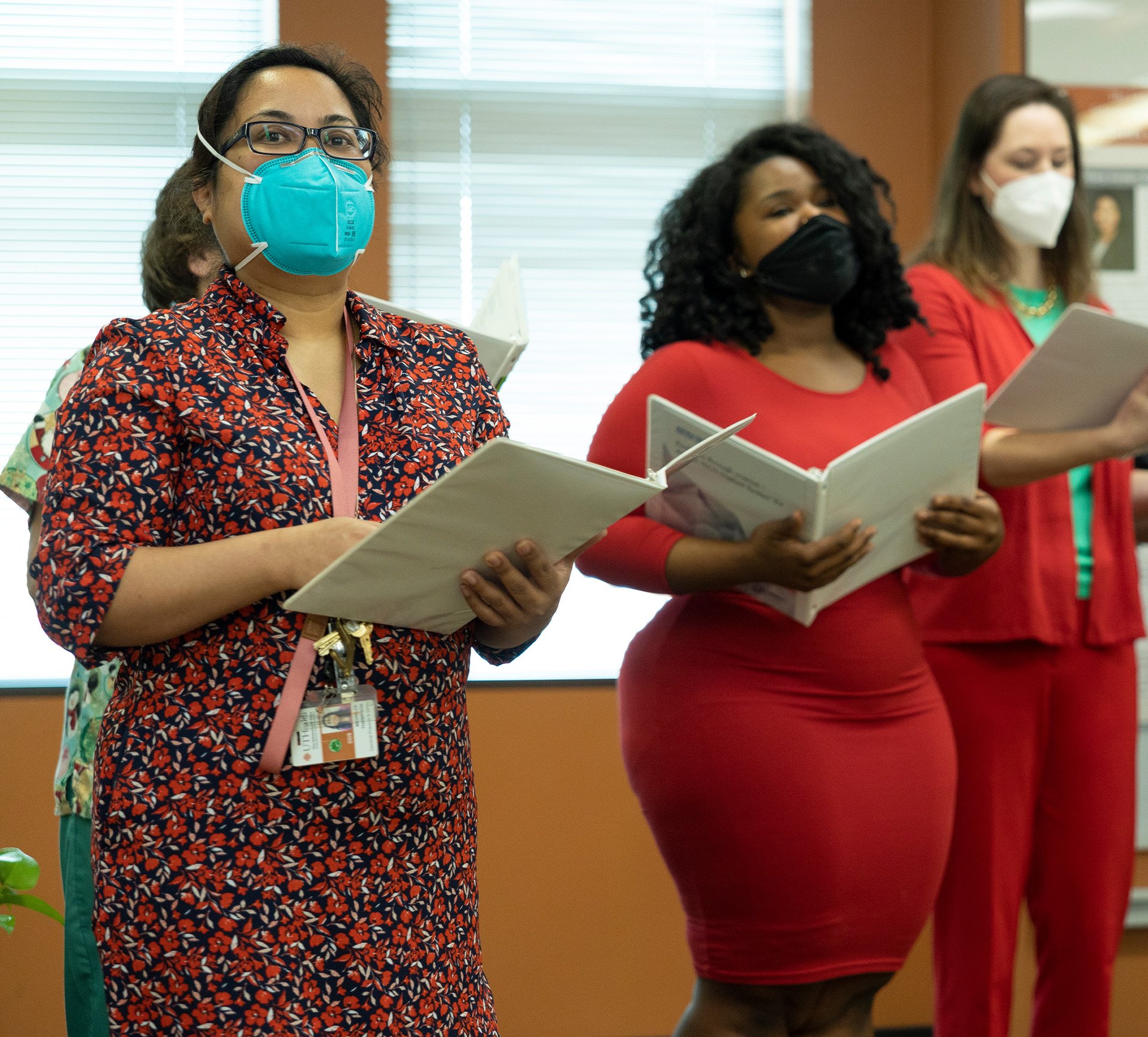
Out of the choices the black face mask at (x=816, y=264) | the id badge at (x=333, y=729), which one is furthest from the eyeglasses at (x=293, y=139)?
the black face mask at (x=816, y=264)

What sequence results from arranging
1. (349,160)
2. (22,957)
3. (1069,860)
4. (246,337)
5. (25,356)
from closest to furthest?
1. (246,337)
2. (349,160)
3. (1069,860)
4. (22,957)
5. (25,356)

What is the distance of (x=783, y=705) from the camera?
192 cm

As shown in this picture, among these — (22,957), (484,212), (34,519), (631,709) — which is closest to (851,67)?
(484,212)

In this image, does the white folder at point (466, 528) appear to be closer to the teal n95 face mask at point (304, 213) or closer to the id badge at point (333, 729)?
the id badge at point (333, 729)

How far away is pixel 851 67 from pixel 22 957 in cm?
321

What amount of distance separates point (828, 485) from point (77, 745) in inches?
45.9

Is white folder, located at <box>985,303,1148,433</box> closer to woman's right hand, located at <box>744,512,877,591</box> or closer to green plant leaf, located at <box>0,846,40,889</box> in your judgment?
woman's right hand, located at <box>744,512,877,591</box>

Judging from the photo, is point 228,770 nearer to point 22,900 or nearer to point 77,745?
A: point 22,900

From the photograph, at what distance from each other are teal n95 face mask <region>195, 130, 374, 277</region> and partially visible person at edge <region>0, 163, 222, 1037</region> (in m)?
0.40

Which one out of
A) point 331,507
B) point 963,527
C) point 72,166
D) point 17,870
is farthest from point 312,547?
Result: point 72,166

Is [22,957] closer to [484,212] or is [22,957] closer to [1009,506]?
[484,212]

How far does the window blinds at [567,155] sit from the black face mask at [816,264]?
133 cm

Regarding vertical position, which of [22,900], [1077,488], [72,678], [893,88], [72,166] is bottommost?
[22,900]

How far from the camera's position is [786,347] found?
85.2 inches
